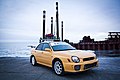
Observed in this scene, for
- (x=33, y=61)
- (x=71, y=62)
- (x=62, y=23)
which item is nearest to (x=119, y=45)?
(x=62, y=23)

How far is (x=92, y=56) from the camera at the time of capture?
264 inches

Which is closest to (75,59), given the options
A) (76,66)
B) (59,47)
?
(76,66)

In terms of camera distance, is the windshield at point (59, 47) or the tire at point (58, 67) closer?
the tire at point (58, 67)

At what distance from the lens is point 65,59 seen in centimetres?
639

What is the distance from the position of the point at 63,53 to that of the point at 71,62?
698 millimetres

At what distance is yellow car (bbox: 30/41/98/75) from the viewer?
618 cm

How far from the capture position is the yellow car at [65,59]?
6.18 m

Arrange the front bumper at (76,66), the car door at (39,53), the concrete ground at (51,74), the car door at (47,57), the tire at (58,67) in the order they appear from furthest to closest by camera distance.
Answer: the car door at (39,53)
the car door at (47,57)
the tire at (58,67)
the concrete ground at (51,74)
the front bumper at (76,66)

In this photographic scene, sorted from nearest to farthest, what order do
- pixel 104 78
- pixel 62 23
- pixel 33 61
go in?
pixel 104 78 < pixel 33 61 < pixel 62 23

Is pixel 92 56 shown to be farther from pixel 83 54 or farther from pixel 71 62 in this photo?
pixel 71 62

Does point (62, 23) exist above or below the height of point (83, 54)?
above

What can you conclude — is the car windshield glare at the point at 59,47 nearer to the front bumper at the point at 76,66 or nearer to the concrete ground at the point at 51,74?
the concrete ground at the point at 51,74

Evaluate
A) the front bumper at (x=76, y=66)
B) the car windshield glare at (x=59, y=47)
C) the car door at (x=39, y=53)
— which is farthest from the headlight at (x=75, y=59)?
the car door at (x=39, y=53)

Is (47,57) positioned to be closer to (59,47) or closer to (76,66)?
(59,47)
